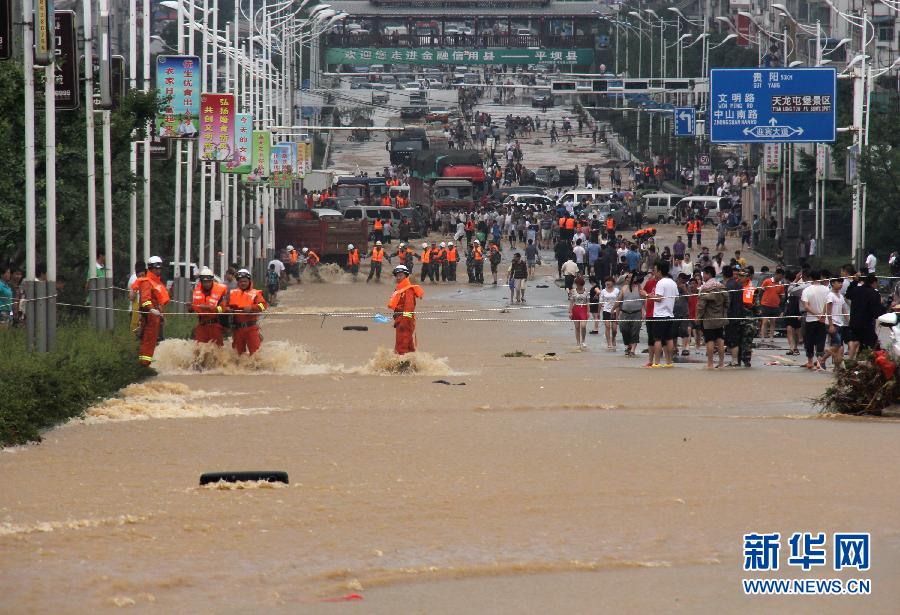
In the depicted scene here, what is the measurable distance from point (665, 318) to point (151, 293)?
7.36m

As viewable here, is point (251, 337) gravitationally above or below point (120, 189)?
below

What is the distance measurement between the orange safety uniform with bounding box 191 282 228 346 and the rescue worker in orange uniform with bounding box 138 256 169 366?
47 cm

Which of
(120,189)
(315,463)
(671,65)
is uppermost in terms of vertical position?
(671,65)

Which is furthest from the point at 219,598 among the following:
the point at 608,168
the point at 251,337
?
the point at 608,168

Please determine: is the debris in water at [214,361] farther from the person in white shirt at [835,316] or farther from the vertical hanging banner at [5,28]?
the vertical hanging banner at [5,28]

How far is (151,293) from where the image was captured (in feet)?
75.0

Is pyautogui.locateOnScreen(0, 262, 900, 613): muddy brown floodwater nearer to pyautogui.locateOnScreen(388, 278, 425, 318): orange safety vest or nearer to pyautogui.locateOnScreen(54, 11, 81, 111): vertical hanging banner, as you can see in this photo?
pyautogui.locateOnScreen(388, 278, 425, 318): orange safety vest

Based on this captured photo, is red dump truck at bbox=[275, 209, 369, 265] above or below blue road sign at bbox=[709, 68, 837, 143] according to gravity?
below

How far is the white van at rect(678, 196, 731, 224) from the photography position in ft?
233

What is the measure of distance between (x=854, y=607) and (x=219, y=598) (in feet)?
11.6

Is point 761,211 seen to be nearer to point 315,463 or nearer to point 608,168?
point 608,168

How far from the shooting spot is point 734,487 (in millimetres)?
13234

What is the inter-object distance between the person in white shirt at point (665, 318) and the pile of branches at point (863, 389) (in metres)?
6.61

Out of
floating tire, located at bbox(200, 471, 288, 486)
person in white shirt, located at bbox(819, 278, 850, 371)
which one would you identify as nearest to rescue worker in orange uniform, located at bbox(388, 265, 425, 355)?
person in white shirt, located at bbox(819, 278, 850, 371)
